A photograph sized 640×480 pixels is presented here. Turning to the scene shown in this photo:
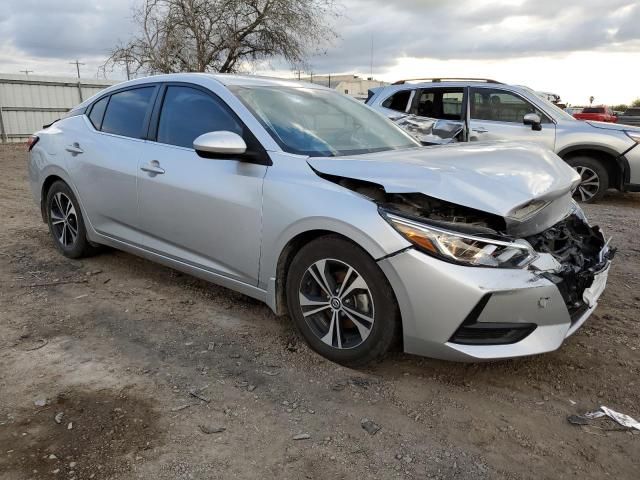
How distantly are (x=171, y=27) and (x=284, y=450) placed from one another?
18.1m

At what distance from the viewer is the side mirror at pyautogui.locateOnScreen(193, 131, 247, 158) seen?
10.5 ft

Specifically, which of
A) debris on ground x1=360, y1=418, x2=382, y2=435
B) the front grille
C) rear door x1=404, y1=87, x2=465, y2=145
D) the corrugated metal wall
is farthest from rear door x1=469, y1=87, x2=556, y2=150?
the corrugated metal wall

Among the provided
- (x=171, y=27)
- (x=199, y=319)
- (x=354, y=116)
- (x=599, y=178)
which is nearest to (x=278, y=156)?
(x=354, y=116)

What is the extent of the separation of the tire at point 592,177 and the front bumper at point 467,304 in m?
6.06

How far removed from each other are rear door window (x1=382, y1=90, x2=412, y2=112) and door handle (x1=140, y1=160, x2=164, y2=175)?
5578 mm

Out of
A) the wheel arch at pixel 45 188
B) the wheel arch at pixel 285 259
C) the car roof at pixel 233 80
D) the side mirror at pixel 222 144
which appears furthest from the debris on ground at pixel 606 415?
the wheel arch at pixel 45 188

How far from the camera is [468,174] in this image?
2900 mm

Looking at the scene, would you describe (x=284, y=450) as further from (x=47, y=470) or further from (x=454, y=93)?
(x=454, y=93)

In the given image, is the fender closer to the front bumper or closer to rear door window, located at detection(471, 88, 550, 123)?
rear door window, located at detection(471, 88, 550, 123)

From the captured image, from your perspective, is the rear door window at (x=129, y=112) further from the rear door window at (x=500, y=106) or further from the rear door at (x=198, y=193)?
the rear door window at (x=500, y=106)

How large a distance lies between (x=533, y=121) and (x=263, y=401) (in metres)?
6.74

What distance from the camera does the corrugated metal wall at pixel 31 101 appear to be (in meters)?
18.3

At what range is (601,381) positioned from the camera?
3.00m

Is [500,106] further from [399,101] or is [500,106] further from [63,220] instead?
[63,220]
